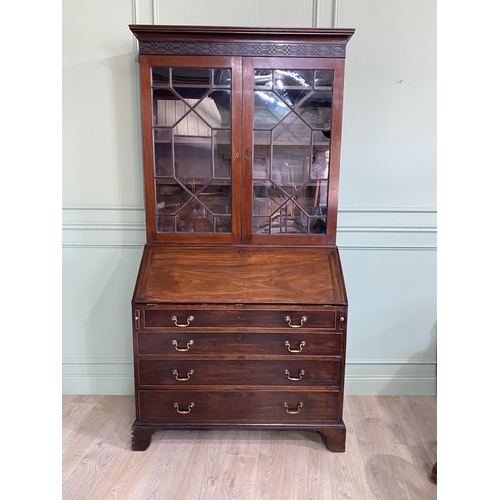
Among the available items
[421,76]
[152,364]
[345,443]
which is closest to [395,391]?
[345,443]

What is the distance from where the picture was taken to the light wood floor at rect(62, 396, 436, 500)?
5.35 ft

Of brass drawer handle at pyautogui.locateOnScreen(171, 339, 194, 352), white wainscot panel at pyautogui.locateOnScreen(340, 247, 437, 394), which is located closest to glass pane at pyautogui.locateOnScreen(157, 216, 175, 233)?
brass drawer handle at pyautogui.locateOnScreen(171, 339, 194, 352)

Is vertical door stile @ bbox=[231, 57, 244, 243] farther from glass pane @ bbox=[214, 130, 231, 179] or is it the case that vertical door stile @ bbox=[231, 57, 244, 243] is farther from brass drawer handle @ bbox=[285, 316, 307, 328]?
brass drawer handle @ bbox=[285, 316, 307, 328]

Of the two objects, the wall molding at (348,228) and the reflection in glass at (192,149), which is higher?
the reflection in glass at (192,149)

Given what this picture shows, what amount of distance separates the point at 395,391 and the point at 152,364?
1.54 m

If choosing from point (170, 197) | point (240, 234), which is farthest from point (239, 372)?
point (170, 197)

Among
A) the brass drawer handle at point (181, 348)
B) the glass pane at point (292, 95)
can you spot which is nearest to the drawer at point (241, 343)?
the brass drawer handle at point (181, 348)

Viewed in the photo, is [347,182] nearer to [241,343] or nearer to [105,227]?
[241,343]

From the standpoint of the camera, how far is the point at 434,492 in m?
1.62

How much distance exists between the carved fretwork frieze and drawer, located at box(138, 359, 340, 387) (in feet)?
4.82

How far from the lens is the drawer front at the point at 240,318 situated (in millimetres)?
1777

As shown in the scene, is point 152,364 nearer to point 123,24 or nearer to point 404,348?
point 404,348

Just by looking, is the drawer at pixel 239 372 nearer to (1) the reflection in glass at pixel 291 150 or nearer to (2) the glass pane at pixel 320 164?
(1) the reflection in glass at pixel 291 150
